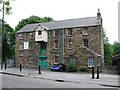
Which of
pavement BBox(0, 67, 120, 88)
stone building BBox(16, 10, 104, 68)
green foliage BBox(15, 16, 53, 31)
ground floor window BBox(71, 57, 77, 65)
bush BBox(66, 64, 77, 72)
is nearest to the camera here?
pavement BBox(0, 67, 120, 88)

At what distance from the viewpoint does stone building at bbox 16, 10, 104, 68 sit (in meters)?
47.8

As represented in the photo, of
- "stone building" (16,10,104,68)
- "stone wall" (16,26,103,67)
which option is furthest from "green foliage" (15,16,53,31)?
"stone wall" (16,26,103,67)

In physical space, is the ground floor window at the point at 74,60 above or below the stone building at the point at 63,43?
below

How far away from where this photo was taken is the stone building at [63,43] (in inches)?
1881

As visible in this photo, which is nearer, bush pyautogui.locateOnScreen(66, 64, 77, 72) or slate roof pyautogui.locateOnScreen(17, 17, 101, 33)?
bush pyautogui.locateOnScreen(66, 64, 77, 72)

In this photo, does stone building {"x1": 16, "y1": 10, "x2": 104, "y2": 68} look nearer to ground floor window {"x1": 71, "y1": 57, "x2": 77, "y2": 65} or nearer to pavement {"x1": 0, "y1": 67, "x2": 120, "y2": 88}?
ground floor window {"x1": 71, "y1": 57, "x2": 77, "y2": 65}

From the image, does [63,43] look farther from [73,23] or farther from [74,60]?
[73,23]

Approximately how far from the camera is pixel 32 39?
55.4 m

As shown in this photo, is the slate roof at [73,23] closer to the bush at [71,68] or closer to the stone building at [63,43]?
the stone building at [63,43]

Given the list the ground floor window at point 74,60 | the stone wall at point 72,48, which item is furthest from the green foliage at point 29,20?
the ground floor window at point 74,60

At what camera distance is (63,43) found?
5131cm

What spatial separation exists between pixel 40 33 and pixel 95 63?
13.9 m

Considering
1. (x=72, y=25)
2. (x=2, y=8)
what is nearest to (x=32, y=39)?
(x=72, y=25)

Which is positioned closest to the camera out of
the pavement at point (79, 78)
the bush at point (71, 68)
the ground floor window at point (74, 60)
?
the pavement at point (79, 78)
